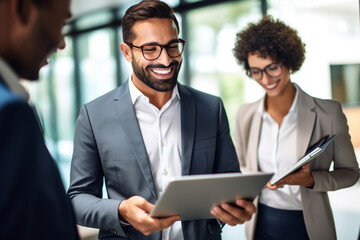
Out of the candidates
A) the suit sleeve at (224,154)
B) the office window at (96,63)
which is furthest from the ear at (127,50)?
the office window at (96,63)

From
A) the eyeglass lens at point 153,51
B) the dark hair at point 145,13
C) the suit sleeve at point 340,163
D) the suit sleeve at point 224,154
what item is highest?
the dark hair at point 145,13

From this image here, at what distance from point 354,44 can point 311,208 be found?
179cm

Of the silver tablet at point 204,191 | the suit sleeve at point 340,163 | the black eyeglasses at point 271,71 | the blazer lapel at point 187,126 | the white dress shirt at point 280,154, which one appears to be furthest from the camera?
the black eyeglasses at point 271,71

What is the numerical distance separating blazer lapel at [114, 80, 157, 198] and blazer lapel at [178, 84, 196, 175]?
15 cm

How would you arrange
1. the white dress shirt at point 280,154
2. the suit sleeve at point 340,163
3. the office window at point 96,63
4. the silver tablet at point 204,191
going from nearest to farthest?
the silver tablet at point 204,191, the suit sleeve at point 340,163, the white dress shirt at point 280,154, the office window at point 96,63

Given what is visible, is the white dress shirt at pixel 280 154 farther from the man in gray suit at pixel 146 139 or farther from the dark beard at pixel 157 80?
the dark beard at pixel 157 80

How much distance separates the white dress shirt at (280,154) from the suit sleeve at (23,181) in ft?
5.29

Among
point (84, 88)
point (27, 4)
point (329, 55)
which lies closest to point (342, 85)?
point (329, 55)

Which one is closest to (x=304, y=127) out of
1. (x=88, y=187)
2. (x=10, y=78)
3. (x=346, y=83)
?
(x=88, y=187)

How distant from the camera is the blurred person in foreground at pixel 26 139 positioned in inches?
22.5

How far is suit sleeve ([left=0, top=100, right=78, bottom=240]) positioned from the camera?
569 millimetres

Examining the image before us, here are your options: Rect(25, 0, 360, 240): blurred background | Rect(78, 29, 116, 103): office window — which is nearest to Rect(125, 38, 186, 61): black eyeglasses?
Rect(25, 0, 360, 240): blurred background

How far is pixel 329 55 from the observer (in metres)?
3.22

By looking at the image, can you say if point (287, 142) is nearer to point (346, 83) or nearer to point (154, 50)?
point (154, 50)
